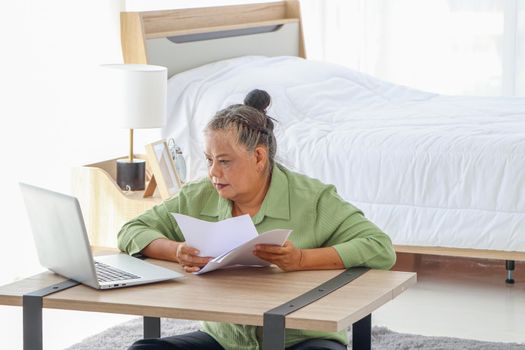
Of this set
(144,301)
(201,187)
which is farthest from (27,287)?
(201,187)

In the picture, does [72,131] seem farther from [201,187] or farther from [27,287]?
[27,287]

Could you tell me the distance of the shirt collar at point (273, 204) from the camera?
215cm

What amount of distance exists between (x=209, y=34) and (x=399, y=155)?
1356 millimetres

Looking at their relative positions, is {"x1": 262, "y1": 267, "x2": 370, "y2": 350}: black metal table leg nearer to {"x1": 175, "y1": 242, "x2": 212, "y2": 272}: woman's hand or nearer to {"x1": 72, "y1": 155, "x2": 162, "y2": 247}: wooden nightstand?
{"x1": 175, "y1": 242, "x2": 212, "y2": 272}: woman's hand

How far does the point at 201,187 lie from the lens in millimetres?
2248

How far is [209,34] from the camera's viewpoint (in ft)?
15.5

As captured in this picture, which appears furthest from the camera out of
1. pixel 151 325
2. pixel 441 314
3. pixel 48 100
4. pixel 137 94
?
pixel 48 100

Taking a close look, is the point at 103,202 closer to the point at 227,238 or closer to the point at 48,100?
the point at 48,100

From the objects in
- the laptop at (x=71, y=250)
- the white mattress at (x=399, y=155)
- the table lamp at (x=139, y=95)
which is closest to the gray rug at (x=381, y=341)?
the white mattress at (x=399, y=155)

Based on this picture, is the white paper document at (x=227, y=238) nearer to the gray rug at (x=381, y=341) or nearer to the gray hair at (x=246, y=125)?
the gray hair at (x=246, y=125)

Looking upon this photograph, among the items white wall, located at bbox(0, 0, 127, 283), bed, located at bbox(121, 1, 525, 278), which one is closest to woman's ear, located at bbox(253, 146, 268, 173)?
bed, located at bbox(121, 1, 525, 278)

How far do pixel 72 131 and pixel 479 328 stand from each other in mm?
1834

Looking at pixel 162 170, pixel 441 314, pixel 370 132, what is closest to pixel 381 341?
pixel 441 314

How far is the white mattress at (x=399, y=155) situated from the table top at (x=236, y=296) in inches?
67.6
